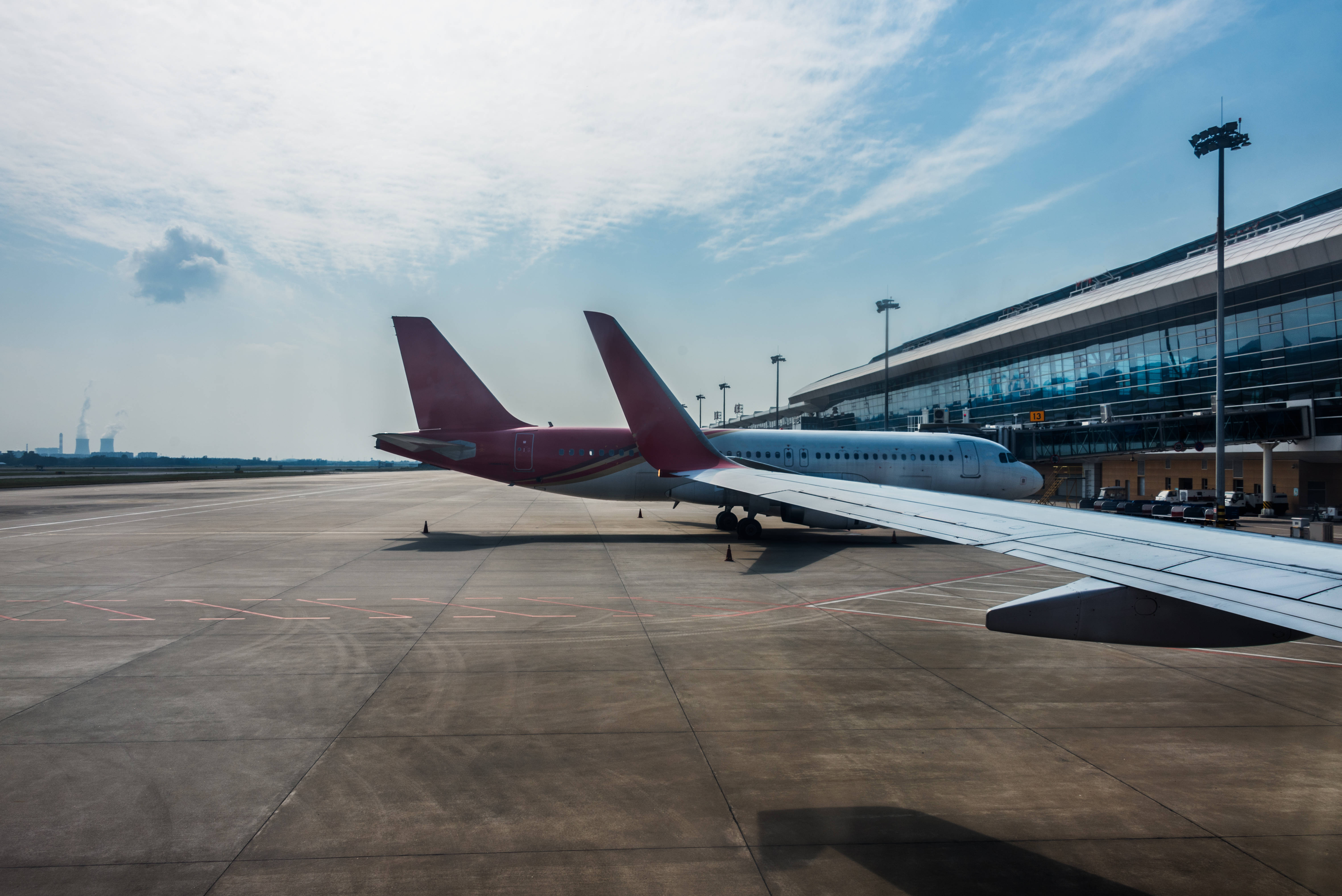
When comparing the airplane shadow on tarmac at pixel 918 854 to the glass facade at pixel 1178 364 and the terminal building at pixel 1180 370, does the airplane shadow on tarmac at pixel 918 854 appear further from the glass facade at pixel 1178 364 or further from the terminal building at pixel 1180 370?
the glass facade at pixel 1178 364

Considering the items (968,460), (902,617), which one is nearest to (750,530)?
(968,460)

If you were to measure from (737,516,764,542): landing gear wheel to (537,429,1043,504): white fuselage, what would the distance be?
1.55 m

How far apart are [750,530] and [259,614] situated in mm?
16497

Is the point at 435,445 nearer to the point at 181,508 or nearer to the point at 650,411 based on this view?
the point at 650,411

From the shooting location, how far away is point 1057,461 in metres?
56.8

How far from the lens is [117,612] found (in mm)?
13141

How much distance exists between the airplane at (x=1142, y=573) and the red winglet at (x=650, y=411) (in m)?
15.4

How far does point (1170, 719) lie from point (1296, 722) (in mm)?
1410

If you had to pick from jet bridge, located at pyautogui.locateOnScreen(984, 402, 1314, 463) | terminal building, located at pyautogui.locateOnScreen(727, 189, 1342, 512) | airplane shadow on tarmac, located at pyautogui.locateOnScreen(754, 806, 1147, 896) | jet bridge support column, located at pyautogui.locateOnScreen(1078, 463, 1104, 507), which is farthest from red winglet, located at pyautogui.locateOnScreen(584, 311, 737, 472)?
jet bridge support column, located at pyautogui.locateOnScreen(1078, 463, 1104, 507)

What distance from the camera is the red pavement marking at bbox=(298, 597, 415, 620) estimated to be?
12.8 meters

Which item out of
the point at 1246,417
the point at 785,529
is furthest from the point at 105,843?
the point at 1246,417

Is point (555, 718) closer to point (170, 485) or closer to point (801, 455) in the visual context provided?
point (801, 455)

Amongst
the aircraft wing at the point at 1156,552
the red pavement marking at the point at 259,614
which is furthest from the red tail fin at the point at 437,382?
the aircraft wing at the point at 1156,552

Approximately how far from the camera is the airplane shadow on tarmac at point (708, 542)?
69.7 ft
